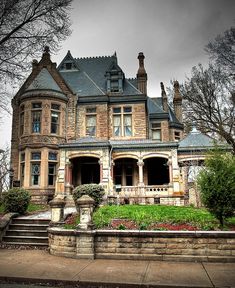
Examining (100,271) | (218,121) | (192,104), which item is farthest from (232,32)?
(100,271)

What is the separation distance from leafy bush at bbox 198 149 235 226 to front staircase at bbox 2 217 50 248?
21.5 feet

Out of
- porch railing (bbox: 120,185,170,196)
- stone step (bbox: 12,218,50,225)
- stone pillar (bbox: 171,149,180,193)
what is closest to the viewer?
stone step (bbox: 12,218,50,225)

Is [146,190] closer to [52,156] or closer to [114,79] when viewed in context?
[52,156]

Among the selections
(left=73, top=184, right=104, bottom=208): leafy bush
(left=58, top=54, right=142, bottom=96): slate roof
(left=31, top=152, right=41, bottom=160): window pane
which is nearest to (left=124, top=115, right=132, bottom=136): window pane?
(left=58, top=54, right=142, bottom=96): slate roof

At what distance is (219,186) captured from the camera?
34.7ft

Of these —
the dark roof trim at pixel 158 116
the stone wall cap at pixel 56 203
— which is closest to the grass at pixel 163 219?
the stone wall cap at pixel 56 203

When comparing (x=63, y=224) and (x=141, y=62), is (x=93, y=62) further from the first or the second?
(x=63, y=224)

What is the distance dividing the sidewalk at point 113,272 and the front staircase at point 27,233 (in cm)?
226

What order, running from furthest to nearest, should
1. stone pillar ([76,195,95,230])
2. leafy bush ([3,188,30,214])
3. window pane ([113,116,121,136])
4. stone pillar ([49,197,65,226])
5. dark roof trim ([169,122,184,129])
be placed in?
dark roof trim ([169,122,184,129]), window pane ([113,116,121,136]), leafy bush ([3,188,30,214]), stone pillar ([49,197,65,226]), stone pillar ([76,195,95,230])

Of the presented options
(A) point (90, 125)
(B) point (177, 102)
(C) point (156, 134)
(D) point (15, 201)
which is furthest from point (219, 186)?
(B) point (177, 102)

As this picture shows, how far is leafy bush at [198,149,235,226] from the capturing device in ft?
34.1

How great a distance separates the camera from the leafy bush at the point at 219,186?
10.4 meters

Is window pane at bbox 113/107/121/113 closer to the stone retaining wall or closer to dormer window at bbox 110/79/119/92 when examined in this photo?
dormer window at bbox 110/79/119/92

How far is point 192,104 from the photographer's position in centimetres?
2927
